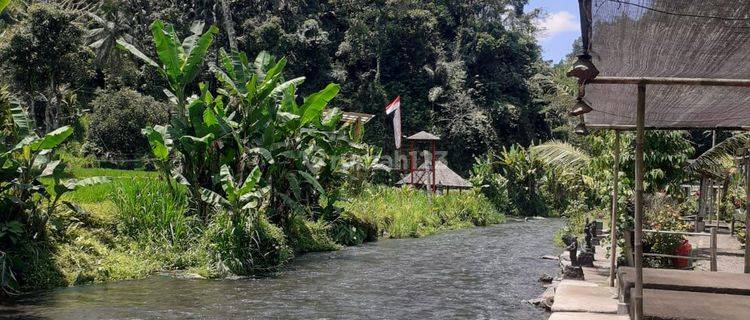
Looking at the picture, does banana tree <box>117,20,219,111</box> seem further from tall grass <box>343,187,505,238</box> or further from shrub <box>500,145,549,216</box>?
shrub <box>500,145,549,216</box>

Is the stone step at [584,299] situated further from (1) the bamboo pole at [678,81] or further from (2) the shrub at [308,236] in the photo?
(2) the shrub at [308,236]

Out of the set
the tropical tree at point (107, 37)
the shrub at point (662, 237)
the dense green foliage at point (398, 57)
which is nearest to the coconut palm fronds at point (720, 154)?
the shrub at point (662, 237)

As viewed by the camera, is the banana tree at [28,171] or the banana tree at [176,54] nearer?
the banana tree at [28,171]

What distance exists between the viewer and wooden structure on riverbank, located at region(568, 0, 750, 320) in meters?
4.15

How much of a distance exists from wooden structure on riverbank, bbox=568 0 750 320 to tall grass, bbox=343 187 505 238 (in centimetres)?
1261

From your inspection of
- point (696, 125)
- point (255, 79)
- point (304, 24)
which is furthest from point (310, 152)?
point (304, 24)

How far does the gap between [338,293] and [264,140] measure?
3.99m

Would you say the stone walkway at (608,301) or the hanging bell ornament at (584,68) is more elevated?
the hanging bell ornament at (584,68)

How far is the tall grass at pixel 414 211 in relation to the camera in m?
20.4

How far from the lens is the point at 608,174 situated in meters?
12.2

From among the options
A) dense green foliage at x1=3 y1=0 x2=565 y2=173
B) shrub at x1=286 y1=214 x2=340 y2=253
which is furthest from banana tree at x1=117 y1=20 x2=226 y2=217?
dense green foliage at x1=3 y1=0 x2=565 y2=173

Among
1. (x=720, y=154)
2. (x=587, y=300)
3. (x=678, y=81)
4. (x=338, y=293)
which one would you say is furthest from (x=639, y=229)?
(x=720, y=154)

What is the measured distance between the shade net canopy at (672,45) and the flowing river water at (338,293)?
3.89 m

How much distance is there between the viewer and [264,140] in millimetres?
13406
